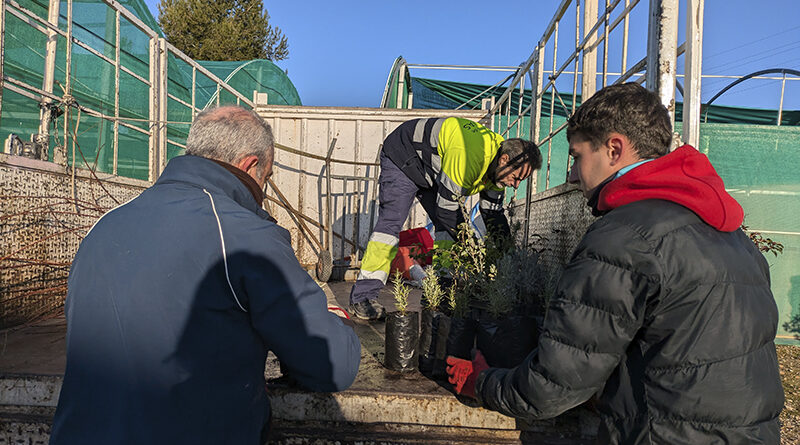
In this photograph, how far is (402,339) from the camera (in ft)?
6.91

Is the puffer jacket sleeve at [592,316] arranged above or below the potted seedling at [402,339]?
above

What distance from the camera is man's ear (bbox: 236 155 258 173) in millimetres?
1351

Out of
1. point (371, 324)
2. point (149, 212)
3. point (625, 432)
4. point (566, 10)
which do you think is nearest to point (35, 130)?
point (371, 324)

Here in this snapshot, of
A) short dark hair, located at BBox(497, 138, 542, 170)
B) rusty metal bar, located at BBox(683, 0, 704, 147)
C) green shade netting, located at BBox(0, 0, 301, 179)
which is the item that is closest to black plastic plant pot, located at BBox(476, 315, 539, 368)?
rusty metal bar, located at BBox(683, 0, 704, 147)

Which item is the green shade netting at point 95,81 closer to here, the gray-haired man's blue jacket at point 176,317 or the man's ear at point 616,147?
the gray-haired man's blue jacket at point 176,317

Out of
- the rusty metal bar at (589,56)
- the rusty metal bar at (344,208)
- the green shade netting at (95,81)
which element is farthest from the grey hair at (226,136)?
the rusty metal bar at (344,208)

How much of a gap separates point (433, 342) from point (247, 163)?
1.24m

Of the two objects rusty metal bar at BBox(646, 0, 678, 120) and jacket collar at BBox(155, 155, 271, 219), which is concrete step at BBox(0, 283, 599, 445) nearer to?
jacket collar at BBox(155, 155, 271, 219)

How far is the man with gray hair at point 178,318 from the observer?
1079 millimetres

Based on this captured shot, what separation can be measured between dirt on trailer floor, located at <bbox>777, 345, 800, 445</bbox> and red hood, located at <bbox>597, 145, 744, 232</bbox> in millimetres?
2292

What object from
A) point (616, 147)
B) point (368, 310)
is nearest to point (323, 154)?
point (368, 310)

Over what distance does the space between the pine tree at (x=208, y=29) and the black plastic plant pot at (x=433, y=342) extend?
1716 centimetres

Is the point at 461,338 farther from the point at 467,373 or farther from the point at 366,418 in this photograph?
the point at 366,418

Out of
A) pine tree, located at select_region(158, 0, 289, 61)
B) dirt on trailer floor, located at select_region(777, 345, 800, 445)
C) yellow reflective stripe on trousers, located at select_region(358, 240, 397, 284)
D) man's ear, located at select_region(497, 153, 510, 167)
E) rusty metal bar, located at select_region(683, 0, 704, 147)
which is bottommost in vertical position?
dirt on trailer floor, located at select_region(777, 345, 800, 445)
